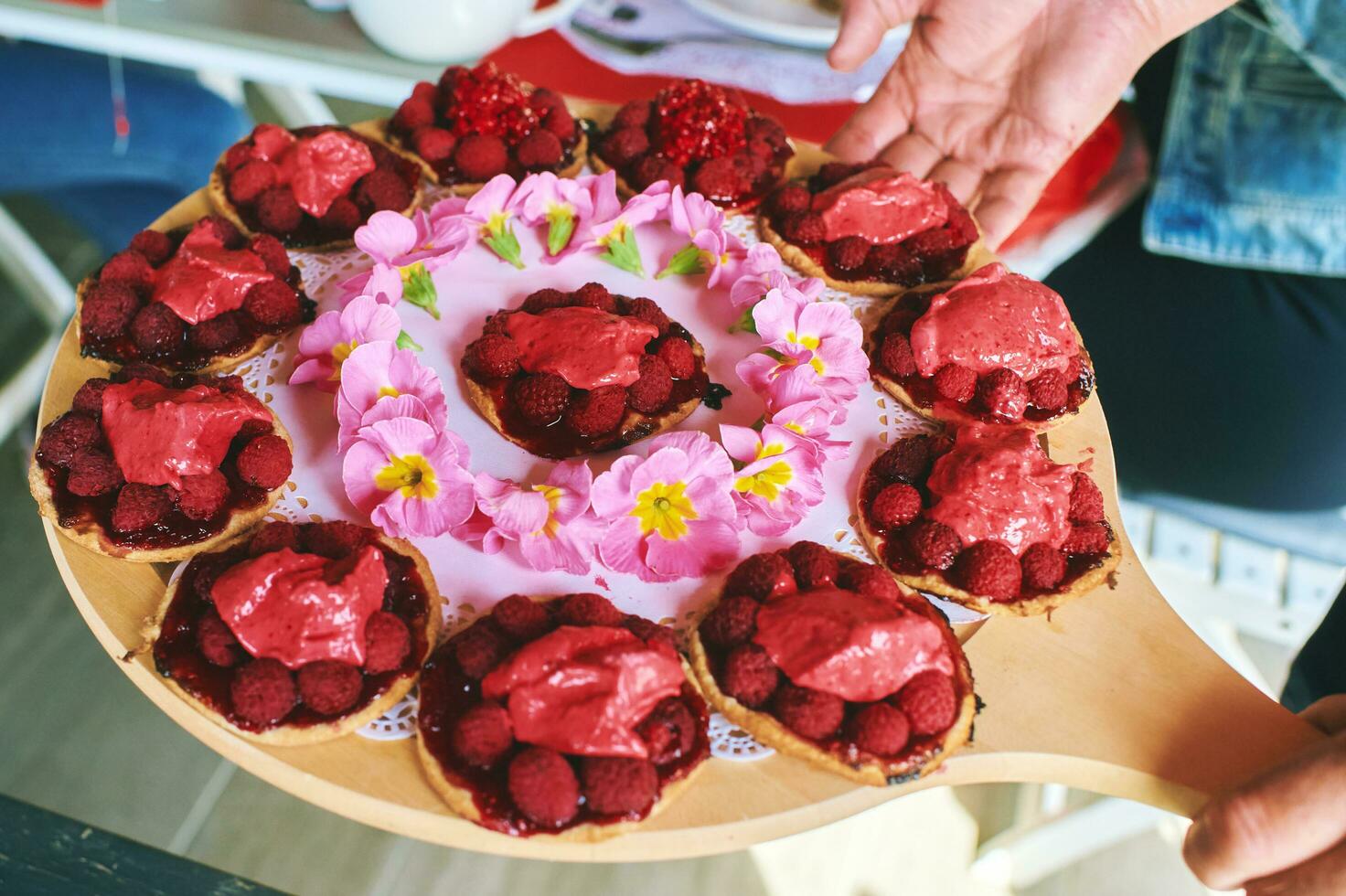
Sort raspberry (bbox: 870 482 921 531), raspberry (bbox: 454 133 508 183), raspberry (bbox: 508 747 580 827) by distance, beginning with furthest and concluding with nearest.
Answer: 1. raspberry (bbox: 454 133 508 183)
2. raspberry (bbox: 870 482 921 531)
3. raspberry (bbox: 508 747 580 827)

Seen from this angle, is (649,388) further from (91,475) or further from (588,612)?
(91,475)

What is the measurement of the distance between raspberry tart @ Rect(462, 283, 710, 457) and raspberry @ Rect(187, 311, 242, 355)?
1.16ft

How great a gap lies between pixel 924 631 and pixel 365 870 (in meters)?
1.54

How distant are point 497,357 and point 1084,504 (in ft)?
2.87

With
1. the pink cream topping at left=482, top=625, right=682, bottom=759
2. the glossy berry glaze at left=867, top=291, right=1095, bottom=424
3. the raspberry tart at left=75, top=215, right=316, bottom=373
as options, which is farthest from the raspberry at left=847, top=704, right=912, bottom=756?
the raspberry tart at left=75, top=215, right=316, bottom=373

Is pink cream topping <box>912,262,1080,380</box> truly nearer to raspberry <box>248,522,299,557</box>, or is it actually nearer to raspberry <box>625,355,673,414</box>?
raspberry <box>625,355,673,414</box>

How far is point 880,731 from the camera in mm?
1167

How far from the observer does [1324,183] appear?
6.28 feet

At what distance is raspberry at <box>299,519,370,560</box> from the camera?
126 cm

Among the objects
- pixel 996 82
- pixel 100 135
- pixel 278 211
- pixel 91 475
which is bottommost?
pixel 100 135

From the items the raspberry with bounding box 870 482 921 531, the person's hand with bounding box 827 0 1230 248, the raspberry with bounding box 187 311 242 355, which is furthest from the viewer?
the person's hand with bounding box 827 0 1230 248

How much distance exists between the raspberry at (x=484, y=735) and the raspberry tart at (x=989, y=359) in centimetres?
81

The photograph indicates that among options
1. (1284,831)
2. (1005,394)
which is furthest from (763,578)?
(1284,831)

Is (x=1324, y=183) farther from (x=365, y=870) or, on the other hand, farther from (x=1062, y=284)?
(x=365, y=870)
